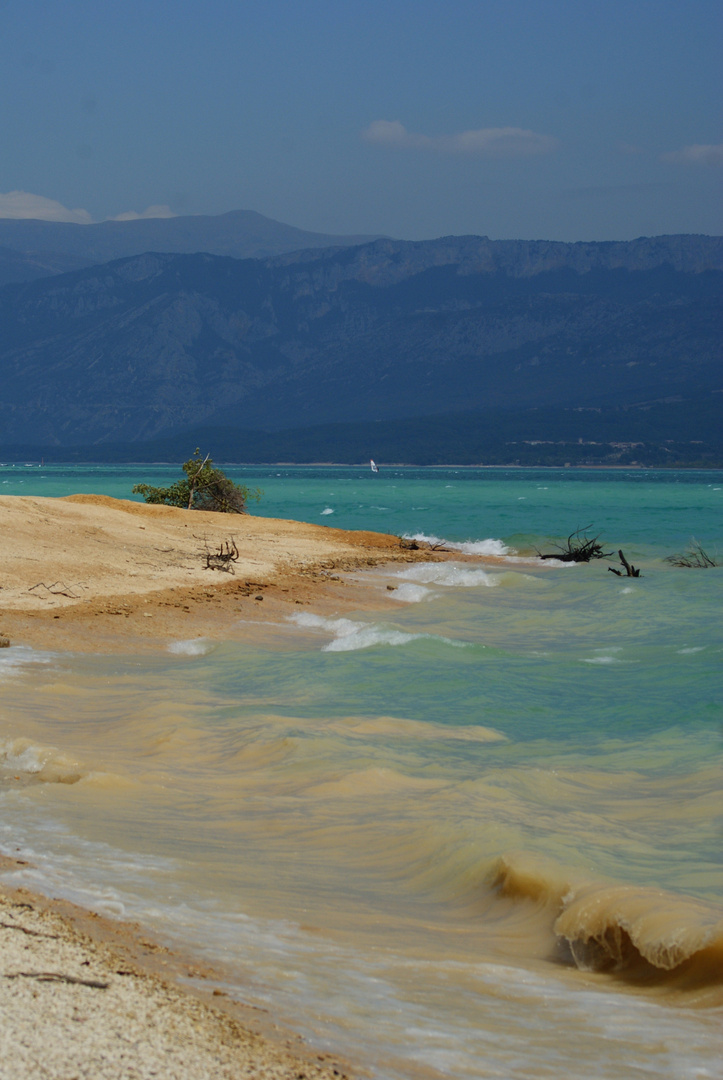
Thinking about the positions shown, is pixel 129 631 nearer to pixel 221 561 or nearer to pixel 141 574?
pixel 141 574

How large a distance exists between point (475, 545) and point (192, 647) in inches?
1042

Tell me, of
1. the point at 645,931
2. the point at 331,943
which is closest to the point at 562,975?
the point at 645,931

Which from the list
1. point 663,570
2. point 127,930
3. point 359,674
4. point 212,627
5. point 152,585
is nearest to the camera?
point 127,930

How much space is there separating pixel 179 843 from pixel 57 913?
1.87 meters

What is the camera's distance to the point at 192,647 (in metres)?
15.3

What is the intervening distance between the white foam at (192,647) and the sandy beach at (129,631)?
0.30 meters

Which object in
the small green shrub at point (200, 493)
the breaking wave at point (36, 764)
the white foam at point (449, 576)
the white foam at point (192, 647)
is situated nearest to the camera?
the breaking wave at point (36, 764)

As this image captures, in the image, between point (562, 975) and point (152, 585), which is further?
point (152, 585)

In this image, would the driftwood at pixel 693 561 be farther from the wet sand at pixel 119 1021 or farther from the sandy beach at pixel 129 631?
the wet sand at pixel 119 1021

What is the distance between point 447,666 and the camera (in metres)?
14.9

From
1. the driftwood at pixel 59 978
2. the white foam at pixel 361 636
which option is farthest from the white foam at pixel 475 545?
the driftwood at pixel 59 978

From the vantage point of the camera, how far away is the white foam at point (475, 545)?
38781 mm

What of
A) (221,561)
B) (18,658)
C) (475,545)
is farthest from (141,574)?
(475,545)

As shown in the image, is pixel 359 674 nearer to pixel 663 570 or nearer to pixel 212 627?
pixel 212 627
